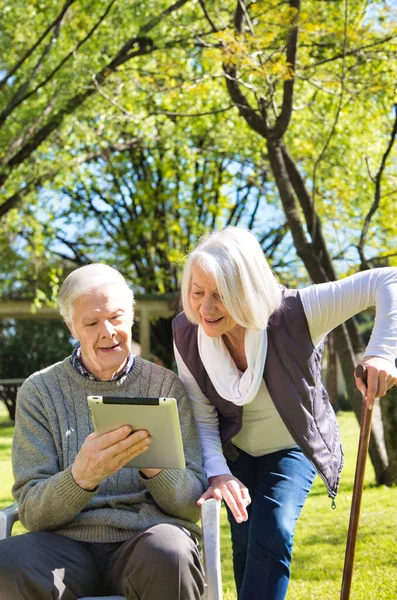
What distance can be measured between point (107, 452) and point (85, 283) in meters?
0.65

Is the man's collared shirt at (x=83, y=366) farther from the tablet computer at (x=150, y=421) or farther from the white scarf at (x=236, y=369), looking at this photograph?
the tablet computer at (x=150, y=421)

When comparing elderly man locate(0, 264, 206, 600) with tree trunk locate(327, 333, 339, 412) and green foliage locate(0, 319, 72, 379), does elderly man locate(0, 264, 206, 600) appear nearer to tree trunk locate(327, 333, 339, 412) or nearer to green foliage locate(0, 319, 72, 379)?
tree trunk locate(327, 333, 339, 412)

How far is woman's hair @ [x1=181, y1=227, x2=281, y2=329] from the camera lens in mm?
2670

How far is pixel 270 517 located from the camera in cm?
266

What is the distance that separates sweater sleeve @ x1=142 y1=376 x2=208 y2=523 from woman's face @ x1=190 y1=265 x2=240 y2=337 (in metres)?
0.29

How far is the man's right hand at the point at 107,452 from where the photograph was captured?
237cm

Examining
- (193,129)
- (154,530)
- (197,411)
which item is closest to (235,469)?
(197,411)

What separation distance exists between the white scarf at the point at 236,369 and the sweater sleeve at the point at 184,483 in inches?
6.2

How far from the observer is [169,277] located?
1705cm

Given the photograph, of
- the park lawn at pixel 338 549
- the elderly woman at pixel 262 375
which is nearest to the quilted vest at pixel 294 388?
the elderly woman at pixel 262 375

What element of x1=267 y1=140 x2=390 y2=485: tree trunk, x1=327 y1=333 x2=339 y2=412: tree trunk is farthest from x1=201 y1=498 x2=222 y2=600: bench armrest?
x1=327 y1=333 x2=339 y2=412: tree trunk

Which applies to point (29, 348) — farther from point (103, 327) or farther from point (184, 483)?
point (184, 483)

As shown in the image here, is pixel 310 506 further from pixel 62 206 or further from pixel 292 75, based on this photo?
pixel 62 206

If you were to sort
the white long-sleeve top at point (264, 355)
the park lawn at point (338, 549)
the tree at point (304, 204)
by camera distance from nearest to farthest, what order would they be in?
1. the white long-sleeve top at point (264, 355)
2. the park lawn at point (338, 549)
3. the tree at point (304, 204)
